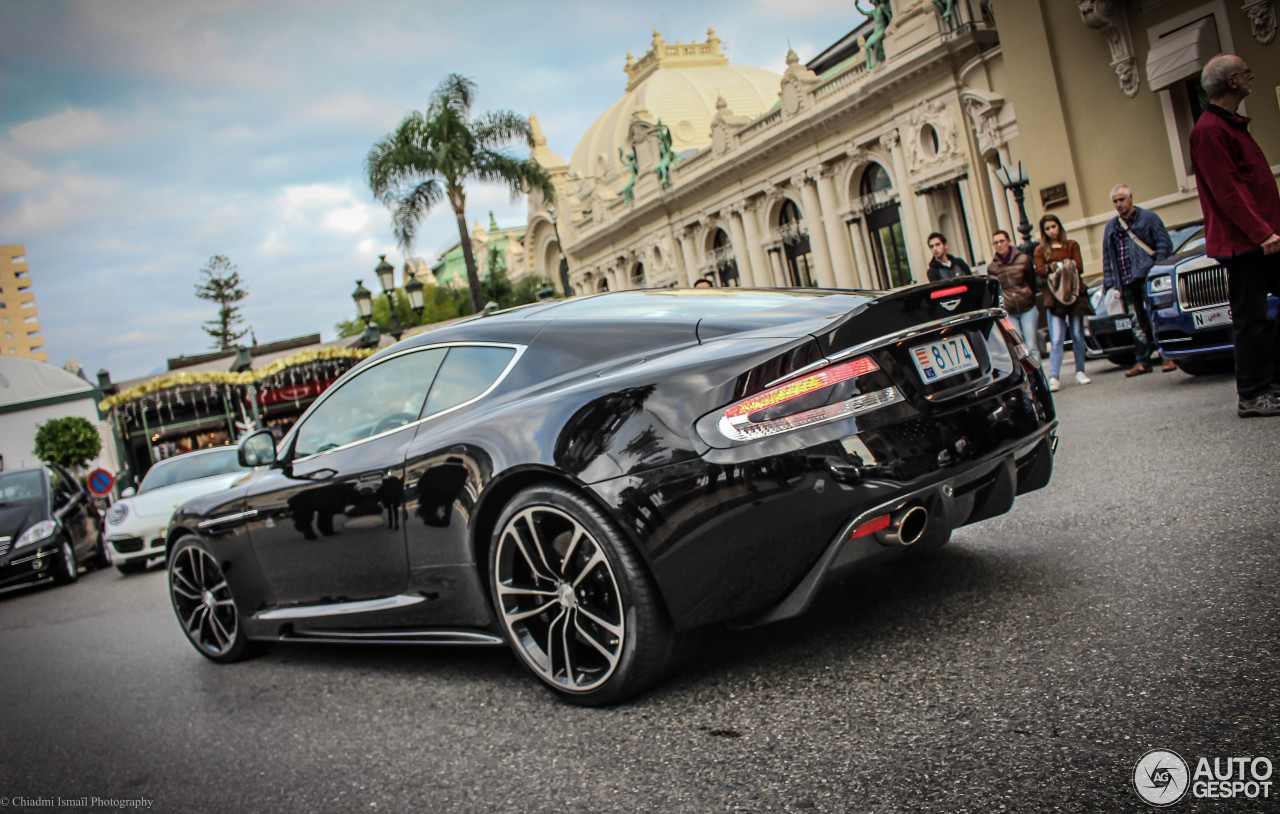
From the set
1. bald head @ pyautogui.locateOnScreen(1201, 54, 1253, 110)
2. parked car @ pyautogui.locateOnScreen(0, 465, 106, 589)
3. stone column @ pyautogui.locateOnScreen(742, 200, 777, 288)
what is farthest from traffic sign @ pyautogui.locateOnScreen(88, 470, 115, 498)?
stone column @ pyautogui.locateOnScreen(742, 200, 777, 288)

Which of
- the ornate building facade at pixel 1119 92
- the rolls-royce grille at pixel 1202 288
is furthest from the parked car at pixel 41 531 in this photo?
the ornate building facade at pixel 1119 92

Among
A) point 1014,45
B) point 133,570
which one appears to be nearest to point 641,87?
point 1014,45

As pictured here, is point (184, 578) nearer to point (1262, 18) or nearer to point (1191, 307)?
point (1191, 307)

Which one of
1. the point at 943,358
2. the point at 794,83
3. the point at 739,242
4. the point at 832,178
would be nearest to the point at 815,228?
the point at 832,178

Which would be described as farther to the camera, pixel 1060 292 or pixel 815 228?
pixel 815 228

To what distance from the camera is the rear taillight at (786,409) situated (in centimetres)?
247

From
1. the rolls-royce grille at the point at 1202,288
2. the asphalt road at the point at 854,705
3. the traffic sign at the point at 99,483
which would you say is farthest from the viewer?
the traffic sign at the point at 99,483

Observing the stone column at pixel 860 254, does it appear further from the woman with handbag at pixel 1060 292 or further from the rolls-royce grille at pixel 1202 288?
the rolls-royce grille at pixel 1202 288

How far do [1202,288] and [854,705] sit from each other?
607cm

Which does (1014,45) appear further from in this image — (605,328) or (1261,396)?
(605,328)

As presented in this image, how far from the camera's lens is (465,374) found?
3408 mm

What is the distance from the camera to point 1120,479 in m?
4.64

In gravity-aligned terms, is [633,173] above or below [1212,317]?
above

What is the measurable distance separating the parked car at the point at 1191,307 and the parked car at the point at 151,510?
9.55 m
